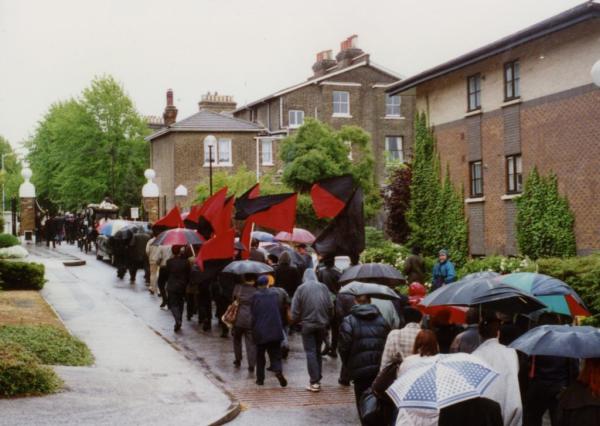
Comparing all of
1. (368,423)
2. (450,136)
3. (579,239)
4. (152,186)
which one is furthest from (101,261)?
(368,423)

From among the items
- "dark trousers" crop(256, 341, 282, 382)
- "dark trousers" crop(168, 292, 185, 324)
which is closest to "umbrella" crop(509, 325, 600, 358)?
"dark trousers" crop(256, 341, 282, 382)

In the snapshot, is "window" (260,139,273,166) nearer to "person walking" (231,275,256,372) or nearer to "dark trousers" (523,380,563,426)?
"person walking" (231,275,256,372)

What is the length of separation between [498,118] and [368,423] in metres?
21.1

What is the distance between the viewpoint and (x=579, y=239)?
2434cm

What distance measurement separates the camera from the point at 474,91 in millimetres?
29312

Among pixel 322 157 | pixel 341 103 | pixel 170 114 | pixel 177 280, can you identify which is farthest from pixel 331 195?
pixel 170 114

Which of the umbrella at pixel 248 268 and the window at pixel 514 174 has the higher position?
the window at pixel 514 174

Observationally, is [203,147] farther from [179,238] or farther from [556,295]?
[556,295]

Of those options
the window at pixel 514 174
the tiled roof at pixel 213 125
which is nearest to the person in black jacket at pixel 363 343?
the window at pixel 514 174

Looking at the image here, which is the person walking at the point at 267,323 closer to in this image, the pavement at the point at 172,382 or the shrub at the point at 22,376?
the pavement at the point at 172,382

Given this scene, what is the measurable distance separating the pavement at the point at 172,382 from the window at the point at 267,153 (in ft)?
122

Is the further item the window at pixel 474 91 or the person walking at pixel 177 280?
the window at pixel 474 91

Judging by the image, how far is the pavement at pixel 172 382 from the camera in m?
11.5

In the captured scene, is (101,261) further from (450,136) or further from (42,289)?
(450,136)
